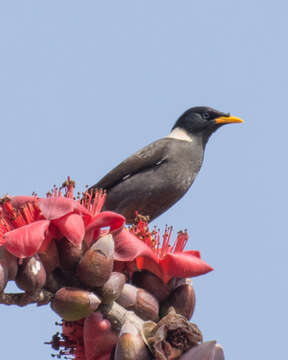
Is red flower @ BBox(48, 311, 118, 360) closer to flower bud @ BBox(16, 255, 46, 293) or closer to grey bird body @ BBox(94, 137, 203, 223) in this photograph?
flower bud @ BBox(16, 255, 46, 293)

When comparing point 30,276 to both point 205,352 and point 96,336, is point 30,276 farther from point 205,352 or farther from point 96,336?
point 205,352

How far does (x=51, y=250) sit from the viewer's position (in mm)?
2699

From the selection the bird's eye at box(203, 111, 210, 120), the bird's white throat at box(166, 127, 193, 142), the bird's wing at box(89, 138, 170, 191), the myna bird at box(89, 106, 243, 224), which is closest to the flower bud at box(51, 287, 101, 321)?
the myna bird at box(89, 106, 243, 224)

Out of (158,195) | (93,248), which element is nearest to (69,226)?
(93,248)

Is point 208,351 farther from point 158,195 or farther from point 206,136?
point 206,136

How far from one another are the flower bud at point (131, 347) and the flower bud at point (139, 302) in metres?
0.22

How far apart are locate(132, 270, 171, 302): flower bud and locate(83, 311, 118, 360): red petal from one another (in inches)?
13.4

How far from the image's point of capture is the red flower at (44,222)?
2.46 meters

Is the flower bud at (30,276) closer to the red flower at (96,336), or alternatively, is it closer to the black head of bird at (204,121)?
the red flower at (96,336)

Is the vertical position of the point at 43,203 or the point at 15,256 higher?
the point at 43,203

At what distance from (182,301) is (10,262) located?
2.60 ft

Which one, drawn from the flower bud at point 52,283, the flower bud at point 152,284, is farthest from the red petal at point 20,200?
the flower bud at point 152,284

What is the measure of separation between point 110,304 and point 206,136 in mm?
5361

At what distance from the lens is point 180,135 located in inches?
308
